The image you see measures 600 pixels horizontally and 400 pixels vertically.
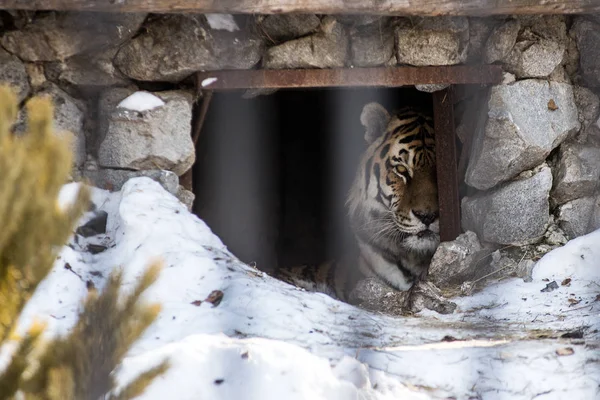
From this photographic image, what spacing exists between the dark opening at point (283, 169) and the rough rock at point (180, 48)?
1235 millimetres

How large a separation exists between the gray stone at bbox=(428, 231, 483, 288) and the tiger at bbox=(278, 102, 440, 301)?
0.48 ft

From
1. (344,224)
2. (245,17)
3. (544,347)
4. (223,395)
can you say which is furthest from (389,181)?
(223,395)

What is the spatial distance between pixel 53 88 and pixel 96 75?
0.18 metres

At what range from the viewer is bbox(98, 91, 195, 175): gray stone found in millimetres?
3365

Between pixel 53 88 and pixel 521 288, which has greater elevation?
pixel 53 88

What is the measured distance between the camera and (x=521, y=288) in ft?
10.8

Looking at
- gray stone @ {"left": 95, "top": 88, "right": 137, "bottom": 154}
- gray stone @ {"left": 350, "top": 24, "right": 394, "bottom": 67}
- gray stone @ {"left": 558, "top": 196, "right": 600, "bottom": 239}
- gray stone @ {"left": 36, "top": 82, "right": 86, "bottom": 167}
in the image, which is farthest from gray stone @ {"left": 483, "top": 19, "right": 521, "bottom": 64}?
gray stone @ {"left": 36, "top": 82, "right": 86, "bottom": 167}

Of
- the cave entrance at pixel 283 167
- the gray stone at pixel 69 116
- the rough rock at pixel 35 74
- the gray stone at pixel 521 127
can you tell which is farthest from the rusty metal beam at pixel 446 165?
the rough rock at pixel 35 74

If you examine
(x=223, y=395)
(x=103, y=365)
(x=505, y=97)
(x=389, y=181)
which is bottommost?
(x=223, y=395)

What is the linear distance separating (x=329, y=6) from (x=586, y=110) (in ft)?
4.42

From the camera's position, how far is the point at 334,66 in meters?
3.48

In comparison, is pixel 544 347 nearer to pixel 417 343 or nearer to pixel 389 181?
pixel 417 343

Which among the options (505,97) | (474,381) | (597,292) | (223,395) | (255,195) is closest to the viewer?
(223,395)

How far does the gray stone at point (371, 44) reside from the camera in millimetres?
3473
